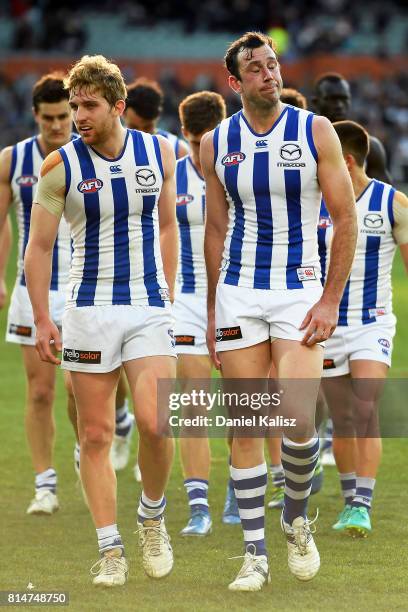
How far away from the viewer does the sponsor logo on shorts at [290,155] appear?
221 inches

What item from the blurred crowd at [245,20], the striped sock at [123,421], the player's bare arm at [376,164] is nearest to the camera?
the player's bare arm at [376,164]

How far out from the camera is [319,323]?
5.52 meters

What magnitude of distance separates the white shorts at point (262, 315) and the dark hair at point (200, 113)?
195 centimetres

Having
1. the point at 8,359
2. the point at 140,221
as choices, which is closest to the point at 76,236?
the point at 140,221

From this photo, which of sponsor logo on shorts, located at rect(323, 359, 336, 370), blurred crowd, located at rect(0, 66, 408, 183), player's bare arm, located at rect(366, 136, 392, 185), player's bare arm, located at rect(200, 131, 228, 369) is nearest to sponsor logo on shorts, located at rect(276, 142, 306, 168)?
player's bare arm, located at rect(200, 131, 228, 369)

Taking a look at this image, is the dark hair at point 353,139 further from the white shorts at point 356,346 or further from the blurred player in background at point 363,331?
the white shorts at point 356,346

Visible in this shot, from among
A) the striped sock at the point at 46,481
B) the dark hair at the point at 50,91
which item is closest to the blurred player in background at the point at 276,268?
the dark hair at the point at 50,91

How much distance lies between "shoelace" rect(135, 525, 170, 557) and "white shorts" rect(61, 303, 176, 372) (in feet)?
2.58

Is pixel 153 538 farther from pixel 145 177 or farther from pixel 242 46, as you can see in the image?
pixel 242 46

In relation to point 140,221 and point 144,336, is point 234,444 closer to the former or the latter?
point 144,336

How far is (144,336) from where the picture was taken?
572cm

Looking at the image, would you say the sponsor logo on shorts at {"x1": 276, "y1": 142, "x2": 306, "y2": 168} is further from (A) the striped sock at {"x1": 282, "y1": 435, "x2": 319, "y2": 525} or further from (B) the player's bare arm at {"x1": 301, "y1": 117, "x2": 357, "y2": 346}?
(A) the striped sock at {"x1": 282, "y1": 435, "x2": 319, "y2": 525}

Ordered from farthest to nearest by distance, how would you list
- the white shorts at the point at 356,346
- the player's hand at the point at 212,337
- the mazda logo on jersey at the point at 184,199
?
the mazda logo on jersey at the point at 184,199, the white shorts at the point at 356,346, the player's hand at the point at 212,337

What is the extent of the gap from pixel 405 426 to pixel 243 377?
438 cm
